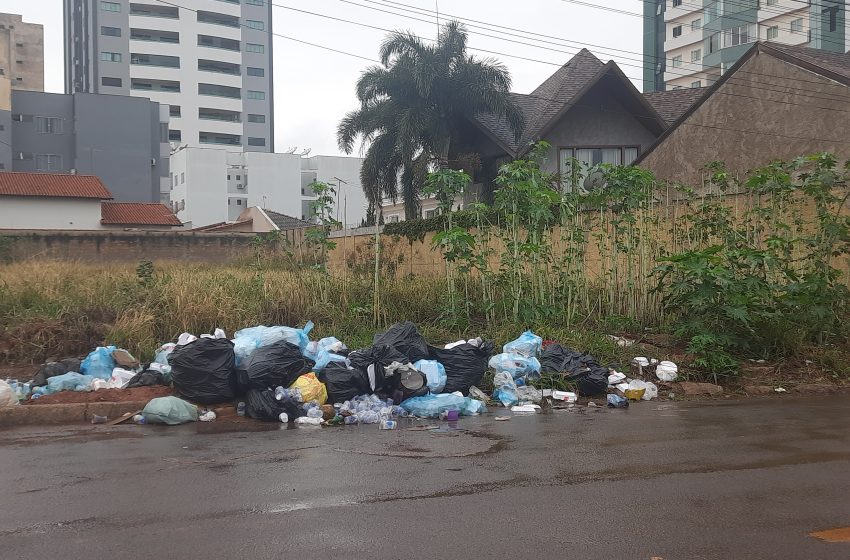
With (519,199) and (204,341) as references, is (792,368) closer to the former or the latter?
(519,199)

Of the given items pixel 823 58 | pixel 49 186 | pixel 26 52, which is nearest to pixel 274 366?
pixel 823 58

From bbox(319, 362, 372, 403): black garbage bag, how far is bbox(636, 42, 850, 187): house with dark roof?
1497 centimetres

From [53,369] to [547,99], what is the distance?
2554 centimetres

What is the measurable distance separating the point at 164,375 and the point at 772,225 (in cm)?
1004

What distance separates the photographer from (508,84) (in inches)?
1236

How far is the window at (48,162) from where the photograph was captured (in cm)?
6231

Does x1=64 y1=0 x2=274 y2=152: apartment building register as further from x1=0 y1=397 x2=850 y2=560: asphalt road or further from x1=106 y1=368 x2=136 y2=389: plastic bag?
x1=0 y1=397 x2=850 y2=560: asphalt road

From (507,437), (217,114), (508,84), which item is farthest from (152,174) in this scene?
(507,437)

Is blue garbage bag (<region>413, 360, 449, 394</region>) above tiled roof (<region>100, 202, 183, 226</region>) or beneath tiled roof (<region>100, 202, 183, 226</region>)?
beneath

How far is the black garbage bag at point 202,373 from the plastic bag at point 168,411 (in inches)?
14.5

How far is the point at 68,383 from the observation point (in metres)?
9.10

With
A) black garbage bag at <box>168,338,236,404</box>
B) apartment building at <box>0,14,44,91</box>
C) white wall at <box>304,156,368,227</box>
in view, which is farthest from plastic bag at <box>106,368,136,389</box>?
apartment building at <box>0,14,44,91</box>

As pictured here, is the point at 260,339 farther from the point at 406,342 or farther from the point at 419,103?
the point at 419,103

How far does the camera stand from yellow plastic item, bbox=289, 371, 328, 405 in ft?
28.5
